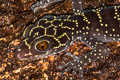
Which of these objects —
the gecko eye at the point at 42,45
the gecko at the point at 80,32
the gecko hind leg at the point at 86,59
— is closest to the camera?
the gecko eye at the point at 42,45

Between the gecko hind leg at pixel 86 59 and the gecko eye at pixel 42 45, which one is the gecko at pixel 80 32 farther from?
the gecko eye at pixel 42 45

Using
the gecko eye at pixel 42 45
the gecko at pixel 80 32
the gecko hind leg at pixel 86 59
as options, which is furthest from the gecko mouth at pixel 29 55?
the gecko hind leg at pixel 86 59

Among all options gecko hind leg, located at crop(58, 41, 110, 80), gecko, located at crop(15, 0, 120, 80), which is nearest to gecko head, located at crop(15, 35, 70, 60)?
gecko, located at crop(15, 0, 120, 80)

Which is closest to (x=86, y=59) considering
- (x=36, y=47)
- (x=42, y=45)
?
(x=42, y=45)

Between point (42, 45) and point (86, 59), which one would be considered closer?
point (42, 45)

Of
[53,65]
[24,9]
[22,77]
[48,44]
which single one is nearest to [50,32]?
[48,44]

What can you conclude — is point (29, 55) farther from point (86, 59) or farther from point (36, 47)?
point (86, 59)

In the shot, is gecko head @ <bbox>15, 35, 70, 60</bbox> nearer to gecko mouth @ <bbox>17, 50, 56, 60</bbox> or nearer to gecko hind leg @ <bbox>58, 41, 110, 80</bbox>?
gecko mouth @ <bbox>17, 50, 56, 60</bbox>

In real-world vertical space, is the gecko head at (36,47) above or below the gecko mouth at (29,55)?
above
